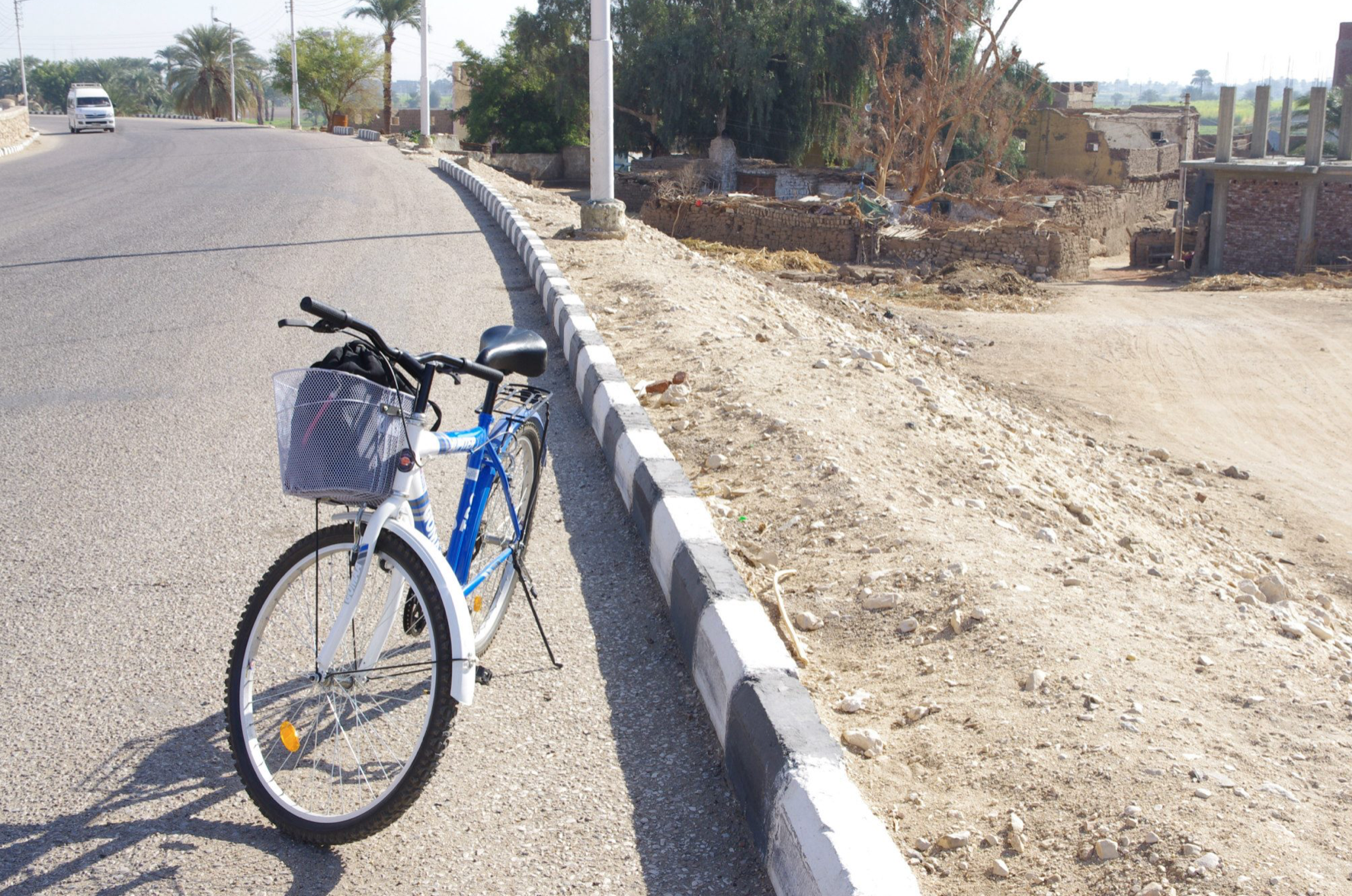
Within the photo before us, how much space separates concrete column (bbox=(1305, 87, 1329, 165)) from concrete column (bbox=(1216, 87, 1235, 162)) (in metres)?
1.72

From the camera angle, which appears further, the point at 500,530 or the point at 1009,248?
the point at 1009,248

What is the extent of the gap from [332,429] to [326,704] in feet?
2.64

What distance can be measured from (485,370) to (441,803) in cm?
112

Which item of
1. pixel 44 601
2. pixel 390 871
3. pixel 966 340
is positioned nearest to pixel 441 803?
pixel 390 871

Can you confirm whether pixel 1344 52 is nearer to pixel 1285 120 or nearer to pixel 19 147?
pixel 1285 120

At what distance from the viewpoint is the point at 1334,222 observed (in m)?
27.3

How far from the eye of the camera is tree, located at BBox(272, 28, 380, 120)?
218 ft

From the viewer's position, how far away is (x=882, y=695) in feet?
11.2

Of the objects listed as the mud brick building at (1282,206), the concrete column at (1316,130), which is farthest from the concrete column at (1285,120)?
the concrete column at (1316,130)

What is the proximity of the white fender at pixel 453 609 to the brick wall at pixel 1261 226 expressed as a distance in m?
29.5

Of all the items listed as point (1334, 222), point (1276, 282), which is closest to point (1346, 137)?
point (1334, 222)

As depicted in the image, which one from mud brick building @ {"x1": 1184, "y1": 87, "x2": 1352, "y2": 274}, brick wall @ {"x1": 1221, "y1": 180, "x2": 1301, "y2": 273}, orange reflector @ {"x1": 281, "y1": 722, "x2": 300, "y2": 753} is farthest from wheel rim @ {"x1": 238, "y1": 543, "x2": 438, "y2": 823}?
brick wall @ {"x1": 1221, "y1": 180, "x2": 1301, "y2": 273}

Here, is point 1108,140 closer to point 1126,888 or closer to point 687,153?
point 687,153

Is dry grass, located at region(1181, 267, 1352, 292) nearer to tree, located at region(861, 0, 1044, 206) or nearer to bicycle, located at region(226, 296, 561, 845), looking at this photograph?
tree, located at region(861, 0, 1044, 206)
